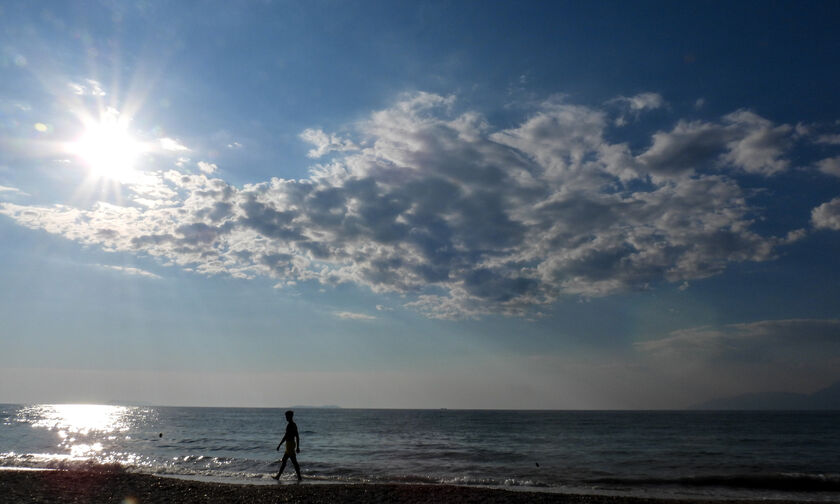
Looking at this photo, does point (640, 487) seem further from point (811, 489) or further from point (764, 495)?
point (811, 489)

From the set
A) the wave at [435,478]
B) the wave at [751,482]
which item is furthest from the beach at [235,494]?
the wave at [751,482]

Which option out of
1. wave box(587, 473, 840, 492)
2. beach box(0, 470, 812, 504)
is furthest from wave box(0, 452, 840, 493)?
beach box(0, 470, 812, 504)

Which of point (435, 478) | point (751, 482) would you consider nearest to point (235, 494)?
point (435, 478)

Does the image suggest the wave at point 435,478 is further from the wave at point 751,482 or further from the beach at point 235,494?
the beach at point 235,494

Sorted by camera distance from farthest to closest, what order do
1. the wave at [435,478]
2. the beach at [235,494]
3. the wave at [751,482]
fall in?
the wave at [751,482]
the wave at [435,478]
the beach at [235,494]

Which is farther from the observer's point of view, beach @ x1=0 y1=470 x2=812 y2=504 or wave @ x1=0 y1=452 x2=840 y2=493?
wave @ x1=0 y1=452 x2=840 y2=493

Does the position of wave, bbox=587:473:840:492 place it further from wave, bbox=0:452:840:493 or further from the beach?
the beach

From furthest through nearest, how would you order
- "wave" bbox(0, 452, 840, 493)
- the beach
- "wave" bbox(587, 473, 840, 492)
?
"wave" bbox(587, 473, 840, 492) < "wave" bbox(0, 452, 840, 493) < the beach

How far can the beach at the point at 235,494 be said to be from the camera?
46.1 feet

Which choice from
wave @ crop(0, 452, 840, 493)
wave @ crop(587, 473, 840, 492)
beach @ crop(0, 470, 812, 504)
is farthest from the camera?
wave @ crop(587, 473, 840, 492)

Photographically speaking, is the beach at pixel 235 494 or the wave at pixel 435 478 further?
the wave at pixel 435 478

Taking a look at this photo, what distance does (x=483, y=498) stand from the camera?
587 inches

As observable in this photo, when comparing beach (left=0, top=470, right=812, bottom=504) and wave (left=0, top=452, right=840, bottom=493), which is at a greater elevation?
beach (left=0, top=470, right=812, bottom=504)

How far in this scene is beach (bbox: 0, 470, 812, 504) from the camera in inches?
554
